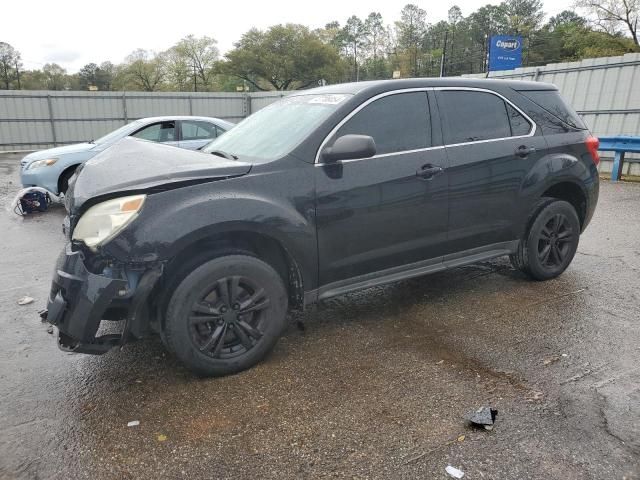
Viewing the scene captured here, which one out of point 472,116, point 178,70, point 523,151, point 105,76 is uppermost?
point 178,70

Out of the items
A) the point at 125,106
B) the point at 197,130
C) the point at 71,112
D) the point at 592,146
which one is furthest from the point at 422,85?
the point at 71,112

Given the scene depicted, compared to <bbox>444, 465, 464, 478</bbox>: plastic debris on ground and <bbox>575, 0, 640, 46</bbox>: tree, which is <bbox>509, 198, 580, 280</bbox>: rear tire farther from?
<bbox>575, 0, 640, 46</bbox>: tree

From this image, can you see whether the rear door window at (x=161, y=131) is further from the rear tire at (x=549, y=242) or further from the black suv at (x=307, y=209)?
the rear tire at (x=549, y=242)

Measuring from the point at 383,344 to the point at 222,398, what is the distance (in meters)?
1.23

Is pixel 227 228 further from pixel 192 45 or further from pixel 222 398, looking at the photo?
pixel 192 45

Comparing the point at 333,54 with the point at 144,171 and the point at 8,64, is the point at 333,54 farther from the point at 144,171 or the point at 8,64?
the point at 144,171

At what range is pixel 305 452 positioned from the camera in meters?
2.42

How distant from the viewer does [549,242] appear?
15.0 ft

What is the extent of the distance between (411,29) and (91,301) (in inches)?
3643

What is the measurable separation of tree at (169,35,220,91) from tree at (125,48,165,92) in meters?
2.20

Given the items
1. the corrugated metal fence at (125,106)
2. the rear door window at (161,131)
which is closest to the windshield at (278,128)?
the rear door window at (161,131)

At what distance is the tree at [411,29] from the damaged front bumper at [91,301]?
82452mm

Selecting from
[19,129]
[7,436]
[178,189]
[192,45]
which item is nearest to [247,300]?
[178,189]

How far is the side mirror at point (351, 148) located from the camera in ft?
10.5
